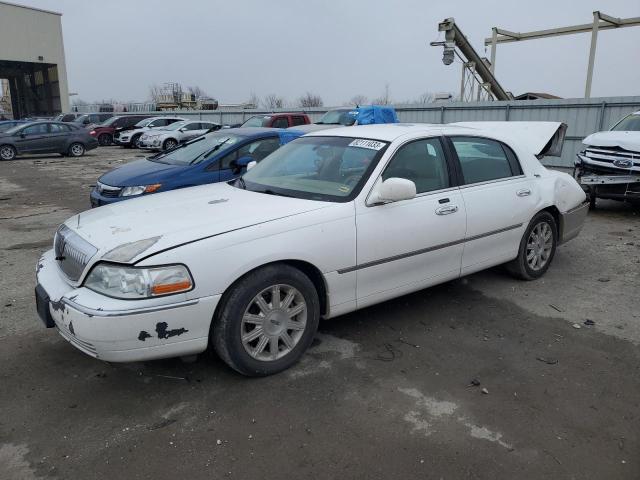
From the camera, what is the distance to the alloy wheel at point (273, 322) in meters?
3.27

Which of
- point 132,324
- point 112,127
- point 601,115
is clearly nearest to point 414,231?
point 132,324

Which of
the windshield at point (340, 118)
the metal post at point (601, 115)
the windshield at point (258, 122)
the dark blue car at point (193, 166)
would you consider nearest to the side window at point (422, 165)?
the dark blue car at point (193, 166)

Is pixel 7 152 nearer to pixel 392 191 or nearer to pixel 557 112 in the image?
pixel 557 112

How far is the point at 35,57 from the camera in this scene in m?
42.4

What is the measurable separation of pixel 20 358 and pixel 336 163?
9.08ft

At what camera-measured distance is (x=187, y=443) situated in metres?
2.76

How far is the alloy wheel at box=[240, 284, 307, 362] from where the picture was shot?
129 inches

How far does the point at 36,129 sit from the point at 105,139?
6786mm

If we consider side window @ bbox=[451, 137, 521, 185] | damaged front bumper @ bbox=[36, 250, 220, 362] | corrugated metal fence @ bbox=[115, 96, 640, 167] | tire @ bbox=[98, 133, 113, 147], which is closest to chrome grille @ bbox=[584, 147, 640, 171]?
side window @ bbox=[451, 137, 521, 185]

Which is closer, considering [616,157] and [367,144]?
[367,144]

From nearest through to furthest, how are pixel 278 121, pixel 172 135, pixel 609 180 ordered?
pixel 609 180 < pixel 278 121 < pixel 172 135

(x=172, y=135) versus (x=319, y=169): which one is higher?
(x=319, y=169)

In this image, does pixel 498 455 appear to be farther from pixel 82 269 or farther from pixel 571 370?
pixel 82 269

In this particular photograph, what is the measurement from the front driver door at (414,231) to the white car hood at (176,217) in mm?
487
